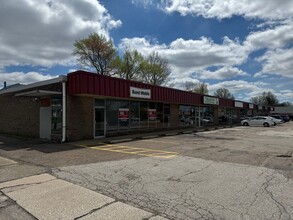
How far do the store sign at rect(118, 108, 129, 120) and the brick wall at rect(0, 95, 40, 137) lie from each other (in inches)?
226

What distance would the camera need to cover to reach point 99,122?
17.4m

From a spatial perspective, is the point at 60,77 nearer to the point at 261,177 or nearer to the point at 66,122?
the point at 66,122

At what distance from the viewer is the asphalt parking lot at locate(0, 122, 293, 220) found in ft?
15.7

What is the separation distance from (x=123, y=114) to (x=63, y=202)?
567 inches

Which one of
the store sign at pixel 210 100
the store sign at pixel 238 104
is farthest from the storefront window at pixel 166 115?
the store sign at pixel 238 104

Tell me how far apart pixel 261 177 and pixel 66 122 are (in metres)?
11.5

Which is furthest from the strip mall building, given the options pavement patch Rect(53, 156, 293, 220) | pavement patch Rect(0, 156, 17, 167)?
pavement patch Rect(53, 156, 293, 220)

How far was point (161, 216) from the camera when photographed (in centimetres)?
444

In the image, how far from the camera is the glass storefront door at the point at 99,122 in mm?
17266

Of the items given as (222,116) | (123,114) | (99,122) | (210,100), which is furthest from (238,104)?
(99,122)

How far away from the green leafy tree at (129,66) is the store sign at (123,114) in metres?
24.5

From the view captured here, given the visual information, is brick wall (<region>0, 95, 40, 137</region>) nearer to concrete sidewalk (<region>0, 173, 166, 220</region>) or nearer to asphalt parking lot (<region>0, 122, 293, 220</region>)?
asphalt parking lot (<region>0, 122, 293, 220</region>)

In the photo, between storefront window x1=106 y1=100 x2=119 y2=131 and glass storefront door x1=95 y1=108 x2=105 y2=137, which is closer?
glass storefront door x1=95 y1=108 x2=105 y2=137

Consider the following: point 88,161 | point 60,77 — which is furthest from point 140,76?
point 88,161
